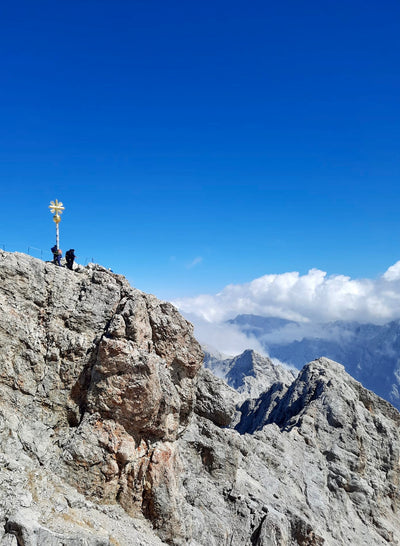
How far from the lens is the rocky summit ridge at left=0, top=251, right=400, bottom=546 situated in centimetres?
3303

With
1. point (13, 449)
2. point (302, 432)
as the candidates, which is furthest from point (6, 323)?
point (302, 432)

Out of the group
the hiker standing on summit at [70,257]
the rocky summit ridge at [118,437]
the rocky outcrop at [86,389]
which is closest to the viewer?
the rocky summit ridge at [118,437]

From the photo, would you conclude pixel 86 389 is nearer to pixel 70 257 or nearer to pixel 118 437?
pixel 118 437

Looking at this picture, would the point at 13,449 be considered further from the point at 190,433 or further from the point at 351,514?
the point at 351,514

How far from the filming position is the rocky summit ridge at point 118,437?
3303 cm

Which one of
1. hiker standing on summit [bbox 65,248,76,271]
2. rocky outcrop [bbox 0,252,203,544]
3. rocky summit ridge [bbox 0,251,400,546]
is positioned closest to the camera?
rocky summit ridge [bbox 0,251,400,546]

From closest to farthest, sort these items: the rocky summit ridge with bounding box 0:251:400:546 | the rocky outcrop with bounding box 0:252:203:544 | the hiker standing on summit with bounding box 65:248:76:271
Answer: the rocky summit ridge with bounding box 0:251:400:546
the rocky outcrop with bounding box 0:252:203:544
the hiker standing on summit with bounding box 65:248:76:271

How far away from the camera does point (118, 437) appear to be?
38781 millimetres

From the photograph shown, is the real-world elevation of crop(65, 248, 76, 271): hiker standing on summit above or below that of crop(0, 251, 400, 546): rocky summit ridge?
above

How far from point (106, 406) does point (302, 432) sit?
134 feet

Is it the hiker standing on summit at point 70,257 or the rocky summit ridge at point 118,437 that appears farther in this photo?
the hiker standing on summit at point 70,257

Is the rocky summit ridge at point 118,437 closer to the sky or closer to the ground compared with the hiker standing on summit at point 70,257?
closer to the ground

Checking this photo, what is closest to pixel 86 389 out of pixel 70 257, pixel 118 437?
pixel 118 437

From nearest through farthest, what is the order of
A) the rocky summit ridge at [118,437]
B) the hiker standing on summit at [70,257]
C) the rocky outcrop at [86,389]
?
the rocky summit ridge at [118,437] → the rocky outcrop at [86,389] → the hiker standing on summit at [70,257]
